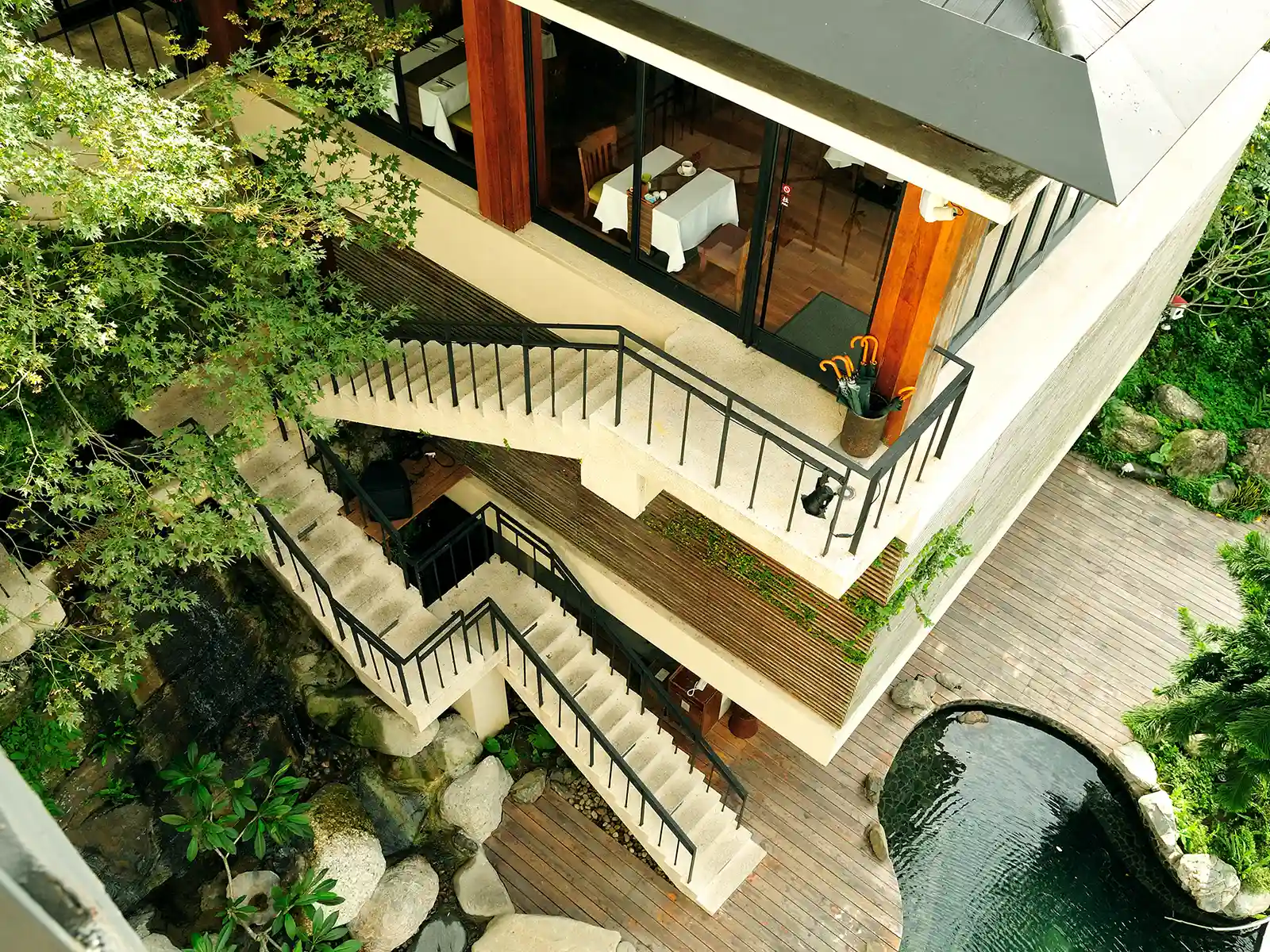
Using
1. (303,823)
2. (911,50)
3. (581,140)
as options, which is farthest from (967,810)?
(911,50)

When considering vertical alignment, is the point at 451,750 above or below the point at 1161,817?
above

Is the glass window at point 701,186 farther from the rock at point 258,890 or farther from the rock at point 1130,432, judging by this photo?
the rock at point 1130,432

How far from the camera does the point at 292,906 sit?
10.2 metres

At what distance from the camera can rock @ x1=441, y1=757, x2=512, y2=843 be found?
1116cm

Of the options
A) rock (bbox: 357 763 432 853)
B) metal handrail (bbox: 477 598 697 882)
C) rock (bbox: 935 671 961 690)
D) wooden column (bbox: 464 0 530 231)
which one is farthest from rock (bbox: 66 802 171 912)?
rock (bbox: 935 671 961 690)

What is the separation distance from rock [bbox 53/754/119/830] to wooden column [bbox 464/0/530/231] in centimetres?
656

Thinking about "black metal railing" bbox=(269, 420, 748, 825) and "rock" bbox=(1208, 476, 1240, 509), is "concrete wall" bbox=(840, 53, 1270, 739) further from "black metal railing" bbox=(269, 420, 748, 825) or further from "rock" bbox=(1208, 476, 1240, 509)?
"rock" bbox=(1208, 476, 1240, 509)

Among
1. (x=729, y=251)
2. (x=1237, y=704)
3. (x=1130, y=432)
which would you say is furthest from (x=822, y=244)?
(x=1130, y=432)

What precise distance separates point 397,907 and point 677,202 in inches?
296

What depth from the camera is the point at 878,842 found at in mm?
11211

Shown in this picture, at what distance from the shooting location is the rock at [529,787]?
11.6 meters

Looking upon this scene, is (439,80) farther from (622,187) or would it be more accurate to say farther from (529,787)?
(529,787)

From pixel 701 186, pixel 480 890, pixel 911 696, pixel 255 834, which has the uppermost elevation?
pixel 701 186

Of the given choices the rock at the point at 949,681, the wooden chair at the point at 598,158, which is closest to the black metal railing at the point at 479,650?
the rock at the point at 949,681
